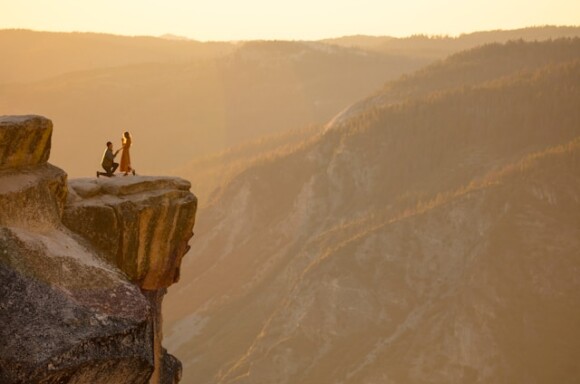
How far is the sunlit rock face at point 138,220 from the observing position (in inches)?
1008

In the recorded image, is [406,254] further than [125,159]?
Yes

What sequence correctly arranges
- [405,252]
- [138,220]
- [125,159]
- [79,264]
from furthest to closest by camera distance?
[405,252] → [125,159] → [138,220] → [79,264]

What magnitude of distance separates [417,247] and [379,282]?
7485 millimetres

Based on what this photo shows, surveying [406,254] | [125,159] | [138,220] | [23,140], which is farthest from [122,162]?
[406,254]

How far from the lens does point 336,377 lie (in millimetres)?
93500

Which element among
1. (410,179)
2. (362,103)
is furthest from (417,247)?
(362,103)

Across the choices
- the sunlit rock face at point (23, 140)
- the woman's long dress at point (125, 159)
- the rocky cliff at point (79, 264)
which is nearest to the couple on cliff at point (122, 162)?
the woman's long dress at point (125, 159)

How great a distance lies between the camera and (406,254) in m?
111

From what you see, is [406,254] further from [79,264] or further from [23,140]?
[79,264]

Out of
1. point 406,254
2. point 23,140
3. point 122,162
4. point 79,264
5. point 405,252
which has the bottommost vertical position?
point 406,254

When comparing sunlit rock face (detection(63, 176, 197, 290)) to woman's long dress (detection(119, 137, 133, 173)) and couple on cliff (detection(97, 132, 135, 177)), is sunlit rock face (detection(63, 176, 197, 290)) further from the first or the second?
woman's long dress (detection(119, 137, 133, 173))

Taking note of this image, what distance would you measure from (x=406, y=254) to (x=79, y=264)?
9066 centimetres

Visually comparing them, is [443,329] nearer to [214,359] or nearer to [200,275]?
[214,359]

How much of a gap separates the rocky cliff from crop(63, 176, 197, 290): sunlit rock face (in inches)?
1.3
